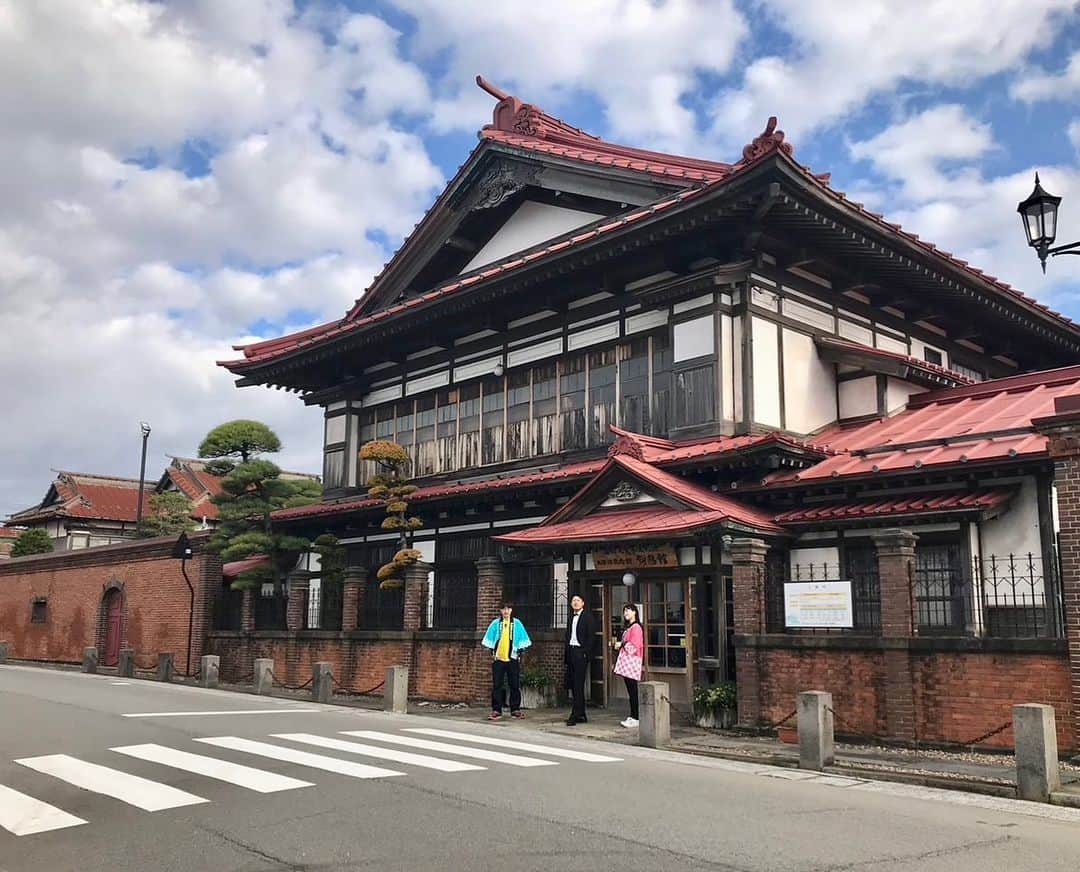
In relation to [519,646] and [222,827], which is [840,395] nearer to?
[519,646]

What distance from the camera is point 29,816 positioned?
7.73m

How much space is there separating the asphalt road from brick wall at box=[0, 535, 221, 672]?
544 inches

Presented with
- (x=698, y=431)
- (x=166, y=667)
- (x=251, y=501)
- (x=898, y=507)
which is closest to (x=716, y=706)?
(x=898, y=507)

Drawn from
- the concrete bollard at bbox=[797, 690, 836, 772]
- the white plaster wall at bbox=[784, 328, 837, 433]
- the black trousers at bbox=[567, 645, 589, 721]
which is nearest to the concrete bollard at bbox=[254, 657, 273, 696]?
the black trousers at bbox=[567, 645, 589, 721]

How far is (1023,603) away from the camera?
40.3ft

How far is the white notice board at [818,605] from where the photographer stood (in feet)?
41.3

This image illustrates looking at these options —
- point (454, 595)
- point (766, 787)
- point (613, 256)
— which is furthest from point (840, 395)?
point (766, 787)

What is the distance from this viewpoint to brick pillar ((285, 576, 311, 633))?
72.6 feet

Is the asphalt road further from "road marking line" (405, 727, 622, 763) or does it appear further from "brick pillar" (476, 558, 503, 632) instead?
"brick pillar" (476, 558, 503, 632)

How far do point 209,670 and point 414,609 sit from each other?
634cm

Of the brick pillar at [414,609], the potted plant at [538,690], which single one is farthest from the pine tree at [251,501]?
the potted plant at [538,690]

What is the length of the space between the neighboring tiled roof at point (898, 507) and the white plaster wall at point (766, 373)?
2091 mm

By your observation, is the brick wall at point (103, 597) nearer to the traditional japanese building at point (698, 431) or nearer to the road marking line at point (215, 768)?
the traditional japanese building at point (698, 431)

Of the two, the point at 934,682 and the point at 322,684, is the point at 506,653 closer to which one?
the point at 322,684
